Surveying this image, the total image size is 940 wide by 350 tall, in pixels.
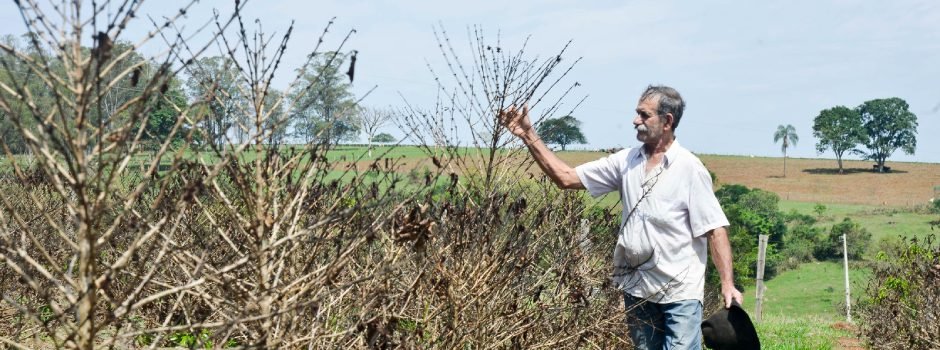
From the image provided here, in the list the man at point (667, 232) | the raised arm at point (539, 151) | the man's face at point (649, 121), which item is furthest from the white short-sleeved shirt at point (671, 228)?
the raised arm at point (539, 151)

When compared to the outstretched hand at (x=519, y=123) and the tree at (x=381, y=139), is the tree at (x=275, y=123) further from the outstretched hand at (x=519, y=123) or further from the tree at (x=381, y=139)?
the outstretched hand at (x=519, y=123)

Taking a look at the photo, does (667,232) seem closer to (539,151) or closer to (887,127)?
(539,151)

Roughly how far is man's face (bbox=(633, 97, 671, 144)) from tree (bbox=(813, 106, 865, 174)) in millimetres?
91397

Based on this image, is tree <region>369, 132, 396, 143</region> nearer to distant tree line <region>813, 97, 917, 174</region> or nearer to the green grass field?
the green grass field

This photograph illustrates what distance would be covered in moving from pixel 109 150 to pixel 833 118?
101 metres

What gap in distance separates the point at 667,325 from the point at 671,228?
441mm

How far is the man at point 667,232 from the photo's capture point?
14.8 ft

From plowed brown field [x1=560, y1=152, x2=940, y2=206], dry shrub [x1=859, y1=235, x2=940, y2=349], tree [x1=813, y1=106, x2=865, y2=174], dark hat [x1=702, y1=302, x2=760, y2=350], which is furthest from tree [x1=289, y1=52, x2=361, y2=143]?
tree [x1=813, y1=106, x2=865, y2=174]

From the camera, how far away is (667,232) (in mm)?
4609

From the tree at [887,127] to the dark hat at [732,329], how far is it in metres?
93.0

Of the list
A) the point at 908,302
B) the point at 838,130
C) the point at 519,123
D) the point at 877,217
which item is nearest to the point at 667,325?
the point at 519,123

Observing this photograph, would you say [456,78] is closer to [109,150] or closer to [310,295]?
[310,295]

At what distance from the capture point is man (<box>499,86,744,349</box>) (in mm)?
4523

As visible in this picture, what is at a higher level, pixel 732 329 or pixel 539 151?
pixel 539 151
